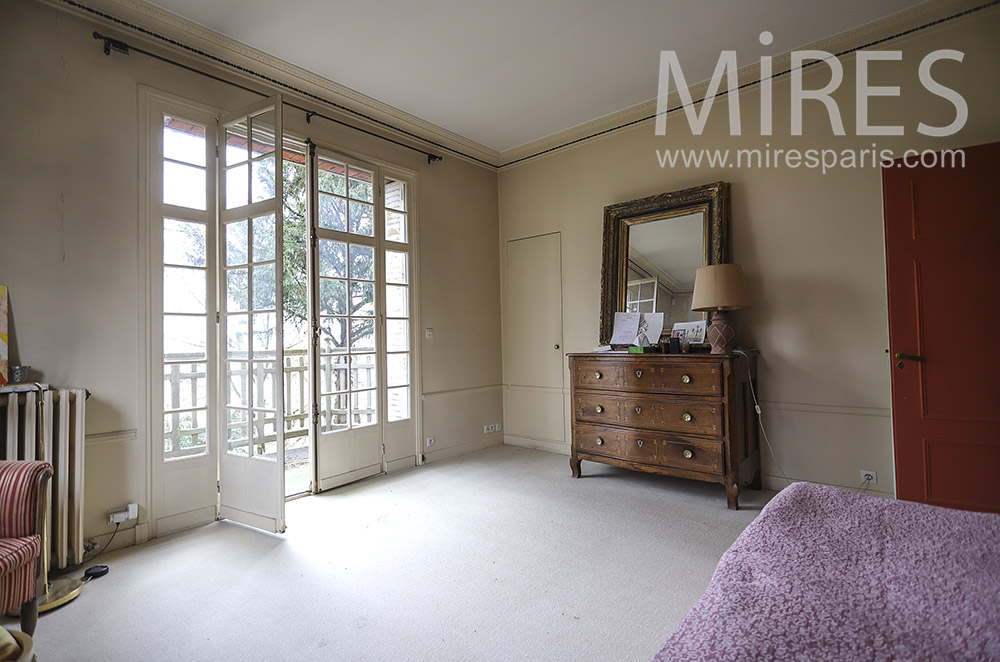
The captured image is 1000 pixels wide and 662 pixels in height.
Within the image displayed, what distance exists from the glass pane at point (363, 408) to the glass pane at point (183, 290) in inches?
53.2

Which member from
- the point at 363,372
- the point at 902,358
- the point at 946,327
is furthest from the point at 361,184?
the point at 946,327

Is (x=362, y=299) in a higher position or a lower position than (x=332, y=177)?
lower

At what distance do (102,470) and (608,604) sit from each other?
2.84 metres

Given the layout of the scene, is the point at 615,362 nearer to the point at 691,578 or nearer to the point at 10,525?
the point at 691,578

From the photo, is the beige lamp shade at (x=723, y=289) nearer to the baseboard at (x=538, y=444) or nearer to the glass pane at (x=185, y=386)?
the baseboard at (x=538, y=444)

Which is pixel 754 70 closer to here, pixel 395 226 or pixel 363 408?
pixel 395 226

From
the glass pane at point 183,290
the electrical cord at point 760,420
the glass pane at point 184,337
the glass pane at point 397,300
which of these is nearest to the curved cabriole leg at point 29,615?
the glass pane at point 184,337

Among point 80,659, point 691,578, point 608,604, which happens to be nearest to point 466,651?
point 608,604

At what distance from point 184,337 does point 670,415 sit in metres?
3.35

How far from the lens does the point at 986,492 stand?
2584mm

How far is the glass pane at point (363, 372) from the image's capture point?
13.2 feet

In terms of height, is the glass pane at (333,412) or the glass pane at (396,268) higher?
the glass pane at (396,268)

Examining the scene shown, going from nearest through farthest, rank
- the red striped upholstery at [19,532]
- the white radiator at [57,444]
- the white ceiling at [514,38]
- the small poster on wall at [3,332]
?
the red striped upholstery at [19,532]
the white radiator at [57,444]
the small poster on wall at [3,332]
the white ceiling at [514,38]

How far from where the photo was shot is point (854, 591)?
90 centimetres
